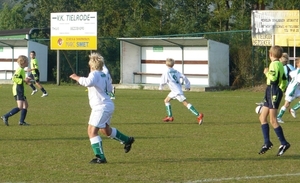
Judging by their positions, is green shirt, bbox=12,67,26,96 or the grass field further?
A: green shirt, bbox=12,67,26,96

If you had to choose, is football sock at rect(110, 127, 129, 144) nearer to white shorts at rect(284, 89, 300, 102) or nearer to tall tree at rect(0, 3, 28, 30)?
white shorts at rect(284, 89, 300, 102)

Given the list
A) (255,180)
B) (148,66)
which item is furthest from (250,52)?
(255,180)

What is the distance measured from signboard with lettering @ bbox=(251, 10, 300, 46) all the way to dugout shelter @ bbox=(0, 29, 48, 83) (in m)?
13.5

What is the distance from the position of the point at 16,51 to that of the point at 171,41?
11.2 m

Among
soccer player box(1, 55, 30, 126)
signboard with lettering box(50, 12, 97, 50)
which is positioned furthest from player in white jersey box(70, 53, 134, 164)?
signboard with lettering box(50, 12, 97, 50)

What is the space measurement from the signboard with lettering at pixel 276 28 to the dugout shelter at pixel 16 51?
1347cm

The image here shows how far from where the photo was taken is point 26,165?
10617 millimetres

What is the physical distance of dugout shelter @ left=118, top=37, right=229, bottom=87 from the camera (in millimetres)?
33969

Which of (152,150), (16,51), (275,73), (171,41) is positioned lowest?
(152,150)

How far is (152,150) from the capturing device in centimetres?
1234

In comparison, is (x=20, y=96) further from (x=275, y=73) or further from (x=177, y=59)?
(x=177, y=59)

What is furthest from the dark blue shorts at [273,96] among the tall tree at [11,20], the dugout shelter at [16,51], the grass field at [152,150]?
the tall tree at [11,20]

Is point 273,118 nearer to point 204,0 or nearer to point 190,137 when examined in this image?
point 190,137

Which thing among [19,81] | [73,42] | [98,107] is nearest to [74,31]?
[73,42]
